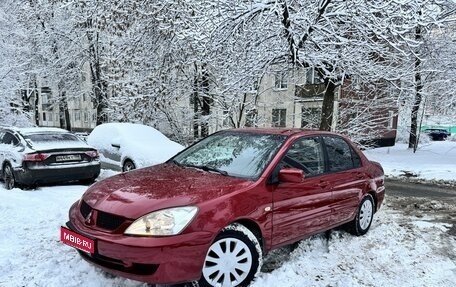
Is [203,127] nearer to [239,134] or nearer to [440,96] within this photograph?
[440,96]

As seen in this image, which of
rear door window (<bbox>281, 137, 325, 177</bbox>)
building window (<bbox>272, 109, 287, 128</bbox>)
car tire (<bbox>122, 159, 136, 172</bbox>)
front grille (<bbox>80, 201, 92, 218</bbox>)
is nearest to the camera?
front grille (<bbox>80, 201, 92, 218</bbox>)

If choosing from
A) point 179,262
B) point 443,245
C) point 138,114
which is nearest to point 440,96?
point 443,245

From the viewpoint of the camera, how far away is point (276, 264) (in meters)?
4.41

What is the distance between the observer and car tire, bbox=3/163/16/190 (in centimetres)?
836

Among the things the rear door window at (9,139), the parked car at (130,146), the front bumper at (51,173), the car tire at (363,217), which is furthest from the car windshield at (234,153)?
the rear door window at (9,139)

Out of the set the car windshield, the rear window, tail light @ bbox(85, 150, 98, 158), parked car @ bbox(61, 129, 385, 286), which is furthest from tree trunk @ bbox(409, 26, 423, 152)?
the rear window

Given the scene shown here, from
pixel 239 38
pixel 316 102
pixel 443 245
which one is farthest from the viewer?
pixel 316 102

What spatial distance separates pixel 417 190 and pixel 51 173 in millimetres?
8796

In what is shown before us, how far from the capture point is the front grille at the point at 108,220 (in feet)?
10.8

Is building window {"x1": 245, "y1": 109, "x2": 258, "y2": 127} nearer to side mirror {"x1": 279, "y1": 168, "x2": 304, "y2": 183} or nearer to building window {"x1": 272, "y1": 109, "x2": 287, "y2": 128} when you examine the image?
building window {"x1": 272, "y1": 109, "x2": 287, "y2": 128}

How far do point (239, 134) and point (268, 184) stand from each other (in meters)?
1.14

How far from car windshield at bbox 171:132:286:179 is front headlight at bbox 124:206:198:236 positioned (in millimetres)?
958

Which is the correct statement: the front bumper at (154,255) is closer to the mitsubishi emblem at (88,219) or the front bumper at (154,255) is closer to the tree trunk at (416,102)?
the mitsubishi emblem at (88,219)

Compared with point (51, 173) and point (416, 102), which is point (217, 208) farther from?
point (416, 102)
